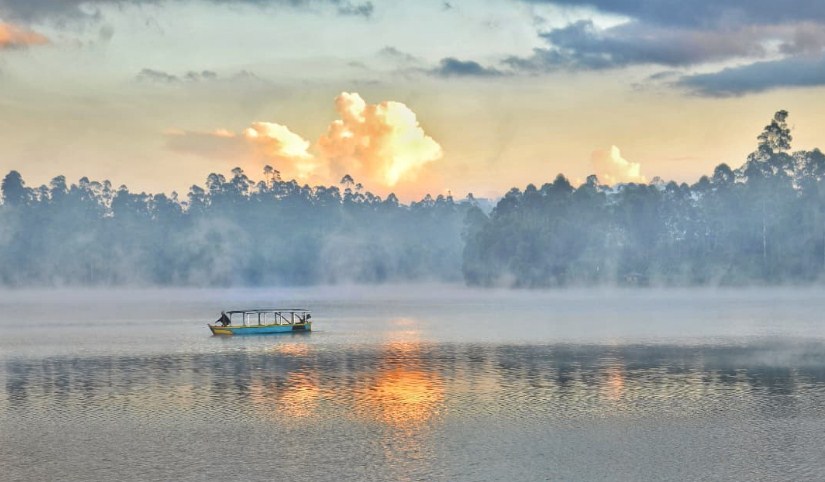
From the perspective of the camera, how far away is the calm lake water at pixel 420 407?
145 feet

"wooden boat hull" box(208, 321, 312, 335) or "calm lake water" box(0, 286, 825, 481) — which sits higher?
"wooden boat hull" box(208, 321, 312, 335)

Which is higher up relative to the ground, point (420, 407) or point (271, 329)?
point (271, 329)

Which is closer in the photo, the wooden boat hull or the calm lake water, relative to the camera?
the calm lake water

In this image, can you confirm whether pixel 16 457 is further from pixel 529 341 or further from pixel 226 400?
pixel 529 341

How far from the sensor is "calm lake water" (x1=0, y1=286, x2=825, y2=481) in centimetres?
4409

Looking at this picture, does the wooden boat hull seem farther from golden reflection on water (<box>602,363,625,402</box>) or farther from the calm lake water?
golden reflection on water (<box>602,363,625,402</box>)

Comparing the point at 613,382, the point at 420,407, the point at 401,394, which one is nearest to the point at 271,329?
the point at 401,394

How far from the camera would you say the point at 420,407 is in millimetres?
59812

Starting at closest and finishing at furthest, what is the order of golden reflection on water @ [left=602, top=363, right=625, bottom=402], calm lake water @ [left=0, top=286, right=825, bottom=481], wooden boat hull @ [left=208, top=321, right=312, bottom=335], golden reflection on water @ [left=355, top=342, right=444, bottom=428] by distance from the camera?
calm lake water @ [left=0, top=286, right=825, bottom=481] < golden reflection on water @ [left=355, top=342, right=444, bottom=428] < golden reflection on water @ [left=602, top=363, right=625, bottom=402] < wooden boat hull @ [left=208, top=321, right=312, bottom=335]

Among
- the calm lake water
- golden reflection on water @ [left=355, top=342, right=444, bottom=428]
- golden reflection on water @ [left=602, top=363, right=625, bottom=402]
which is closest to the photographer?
the calm lake water

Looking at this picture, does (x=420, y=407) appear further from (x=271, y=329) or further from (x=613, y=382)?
(x=271, y=329)

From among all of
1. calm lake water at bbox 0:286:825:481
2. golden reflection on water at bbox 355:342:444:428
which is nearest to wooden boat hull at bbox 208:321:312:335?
calm lake water at bbox 0:286:825:481

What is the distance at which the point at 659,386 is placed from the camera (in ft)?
225

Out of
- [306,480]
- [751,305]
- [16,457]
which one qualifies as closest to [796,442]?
[306,480]
